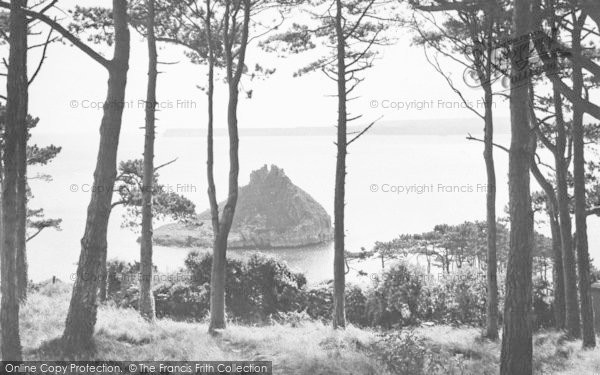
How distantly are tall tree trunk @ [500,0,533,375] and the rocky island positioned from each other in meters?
137

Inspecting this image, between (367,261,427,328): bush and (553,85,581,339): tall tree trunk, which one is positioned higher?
(553,85,581,339): tall tree trunk

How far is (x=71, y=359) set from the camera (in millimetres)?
8023

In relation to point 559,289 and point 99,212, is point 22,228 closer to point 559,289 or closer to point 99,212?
point 99,212

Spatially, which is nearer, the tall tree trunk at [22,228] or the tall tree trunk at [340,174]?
the tall tree trunk at [22,228]

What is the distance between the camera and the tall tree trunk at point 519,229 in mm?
8172

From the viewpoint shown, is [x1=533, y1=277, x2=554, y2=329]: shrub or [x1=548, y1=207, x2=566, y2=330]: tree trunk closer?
[x1=548, y1=207, x2=566, y2=330]: tree trunk

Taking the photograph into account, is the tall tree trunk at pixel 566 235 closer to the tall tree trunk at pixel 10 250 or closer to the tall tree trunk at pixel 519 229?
the tall tree trunk at pixel 519 229

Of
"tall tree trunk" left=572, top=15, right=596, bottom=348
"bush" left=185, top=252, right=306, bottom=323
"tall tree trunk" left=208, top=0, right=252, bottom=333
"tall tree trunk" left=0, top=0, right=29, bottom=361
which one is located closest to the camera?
"tall tree trunk" left=0, top=0, right=29, bottom=361

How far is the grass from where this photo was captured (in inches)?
332

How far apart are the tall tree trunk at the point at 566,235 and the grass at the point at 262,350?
241 centimetres

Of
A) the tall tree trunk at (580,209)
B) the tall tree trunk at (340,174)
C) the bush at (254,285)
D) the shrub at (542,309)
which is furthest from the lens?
the bush at (254,285)

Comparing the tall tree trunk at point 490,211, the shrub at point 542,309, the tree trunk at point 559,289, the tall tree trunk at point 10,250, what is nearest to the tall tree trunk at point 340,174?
the tall tree trunk at point 490,211

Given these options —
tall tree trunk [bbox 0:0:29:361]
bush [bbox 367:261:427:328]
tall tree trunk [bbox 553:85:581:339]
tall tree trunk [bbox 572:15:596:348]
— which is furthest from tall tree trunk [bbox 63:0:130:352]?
bush [bbox 367:261:427:328]

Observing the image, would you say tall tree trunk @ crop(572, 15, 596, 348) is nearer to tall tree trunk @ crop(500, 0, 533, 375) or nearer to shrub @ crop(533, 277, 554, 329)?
shrub @ crop(533, 277, 554, 329)
